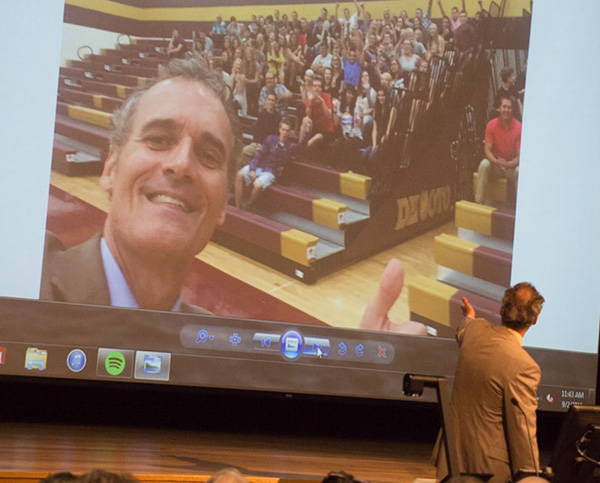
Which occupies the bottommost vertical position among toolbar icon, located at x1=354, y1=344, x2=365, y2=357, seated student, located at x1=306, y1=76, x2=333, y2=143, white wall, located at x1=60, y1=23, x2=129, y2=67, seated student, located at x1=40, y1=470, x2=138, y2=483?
toolbar icon, located at x1=354, y1=344, x2=365, y2=357

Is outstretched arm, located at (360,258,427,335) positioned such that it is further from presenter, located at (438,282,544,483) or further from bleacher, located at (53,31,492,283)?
presenter, located at (438,282,544,483)

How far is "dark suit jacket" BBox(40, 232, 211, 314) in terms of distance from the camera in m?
4.05

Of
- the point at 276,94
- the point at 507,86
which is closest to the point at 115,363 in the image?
the point at 276,94

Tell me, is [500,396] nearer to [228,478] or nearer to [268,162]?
[228,478]

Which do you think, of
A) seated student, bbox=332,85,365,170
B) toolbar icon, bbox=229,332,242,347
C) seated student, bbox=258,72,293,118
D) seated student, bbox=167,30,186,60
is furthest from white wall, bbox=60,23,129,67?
toolbar icon, bbox=229,332,242,347

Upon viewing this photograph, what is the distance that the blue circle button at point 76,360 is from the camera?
406 cm

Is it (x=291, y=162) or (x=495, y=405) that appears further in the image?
(x=291, y=162)

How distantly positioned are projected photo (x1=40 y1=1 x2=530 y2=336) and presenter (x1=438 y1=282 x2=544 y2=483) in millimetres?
1328

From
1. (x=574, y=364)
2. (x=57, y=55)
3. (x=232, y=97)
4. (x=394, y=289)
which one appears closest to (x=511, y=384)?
(x=394, y=289)

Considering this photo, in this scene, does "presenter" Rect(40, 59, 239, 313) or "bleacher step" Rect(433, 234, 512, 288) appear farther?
"bleacher step" Rect(433, 234, 512, 288)

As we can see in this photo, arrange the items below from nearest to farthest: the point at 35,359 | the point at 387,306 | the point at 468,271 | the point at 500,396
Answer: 1. the point at 500,396
2. the point at 35,359
3. the point at 387,306
4. the point at 468,271

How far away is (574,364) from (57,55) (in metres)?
3.31

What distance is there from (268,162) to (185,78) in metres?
0.62

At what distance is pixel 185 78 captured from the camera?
419 cm
